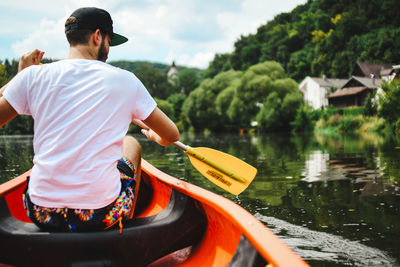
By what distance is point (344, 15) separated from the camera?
194 ft

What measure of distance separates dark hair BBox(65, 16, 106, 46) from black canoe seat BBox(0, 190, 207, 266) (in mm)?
846

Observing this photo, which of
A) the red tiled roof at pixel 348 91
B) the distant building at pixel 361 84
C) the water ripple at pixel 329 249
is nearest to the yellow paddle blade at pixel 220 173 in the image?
the water ripple at pixel 329 249

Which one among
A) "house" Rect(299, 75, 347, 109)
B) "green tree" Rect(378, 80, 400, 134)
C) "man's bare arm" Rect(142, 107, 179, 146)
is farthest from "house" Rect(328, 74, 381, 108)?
"man's bare arm" Rect(142, 107, 179, 146)

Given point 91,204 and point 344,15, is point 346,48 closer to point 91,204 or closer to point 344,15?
point 344,15

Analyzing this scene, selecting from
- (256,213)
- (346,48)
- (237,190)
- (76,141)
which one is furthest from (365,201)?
(346,48)

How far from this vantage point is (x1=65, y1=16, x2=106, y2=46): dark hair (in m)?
1.68

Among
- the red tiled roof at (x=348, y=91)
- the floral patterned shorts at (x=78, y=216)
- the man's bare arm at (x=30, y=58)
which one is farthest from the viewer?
the red tiled roof at (x=348, y=91)

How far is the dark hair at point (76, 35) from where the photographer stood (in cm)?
168

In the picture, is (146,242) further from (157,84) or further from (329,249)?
(157,84)

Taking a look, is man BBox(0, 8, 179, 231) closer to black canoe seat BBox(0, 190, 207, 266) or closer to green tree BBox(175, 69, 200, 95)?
black canoe seat BBox(0, 190, 207, 266)

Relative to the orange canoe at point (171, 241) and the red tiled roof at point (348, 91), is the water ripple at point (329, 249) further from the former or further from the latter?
the red tiled roof at point (348, 91)

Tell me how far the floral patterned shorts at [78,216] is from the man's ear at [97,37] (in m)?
0.70

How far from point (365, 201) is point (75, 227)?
156 inches

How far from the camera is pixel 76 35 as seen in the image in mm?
1690
